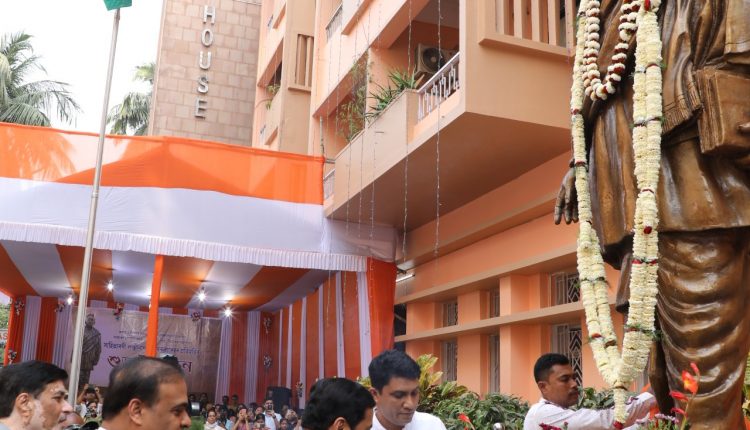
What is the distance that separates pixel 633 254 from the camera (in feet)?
9.16

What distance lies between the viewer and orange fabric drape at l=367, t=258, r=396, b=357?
1089cm

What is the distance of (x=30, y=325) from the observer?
16.4 metres

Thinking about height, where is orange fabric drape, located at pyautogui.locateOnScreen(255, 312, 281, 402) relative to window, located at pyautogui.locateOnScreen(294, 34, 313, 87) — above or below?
below

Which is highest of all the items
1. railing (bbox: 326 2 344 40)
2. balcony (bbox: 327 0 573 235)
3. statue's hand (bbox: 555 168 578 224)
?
railing (bbox: 326 2 344 40)

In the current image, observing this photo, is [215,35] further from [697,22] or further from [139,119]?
[697,22]

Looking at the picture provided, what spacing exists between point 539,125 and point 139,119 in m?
20.6

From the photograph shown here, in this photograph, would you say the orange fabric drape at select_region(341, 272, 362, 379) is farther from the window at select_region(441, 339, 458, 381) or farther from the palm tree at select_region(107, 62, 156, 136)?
the palm tree at select_region(107, 62, 156, 136)

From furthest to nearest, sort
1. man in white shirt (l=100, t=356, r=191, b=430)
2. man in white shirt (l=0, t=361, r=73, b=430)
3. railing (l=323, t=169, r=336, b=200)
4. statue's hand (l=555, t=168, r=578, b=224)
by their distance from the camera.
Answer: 1. railing (l=323, t=169, r=336, b=200)
2. statue's hand (l=555, t=168, r=578, b=224)
3. man in white shirt (l=0, t=361, r=73, b=430)
4. man in white shirt (l=100, t=356, r=191, b=430)

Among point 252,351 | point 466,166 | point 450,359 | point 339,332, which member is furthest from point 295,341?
point 466,166

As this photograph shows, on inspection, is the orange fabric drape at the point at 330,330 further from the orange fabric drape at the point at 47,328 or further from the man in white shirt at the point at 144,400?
the man in white shirt at the point at 144,400

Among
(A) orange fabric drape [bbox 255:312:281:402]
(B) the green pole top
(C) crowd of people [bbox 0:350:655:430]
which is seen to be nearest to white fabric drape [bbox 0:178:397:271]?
(B) the green pole top

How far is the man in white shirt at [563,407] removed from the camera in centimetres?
302

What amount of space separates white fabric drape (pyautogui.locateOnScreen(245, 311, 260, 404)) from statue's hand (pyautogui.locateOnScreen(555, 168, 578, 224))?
1459cm

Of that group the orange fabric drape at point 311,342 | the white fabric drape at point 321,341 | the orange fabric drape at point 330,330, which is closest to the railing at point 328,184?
the orange fabric drape at point 330,330
